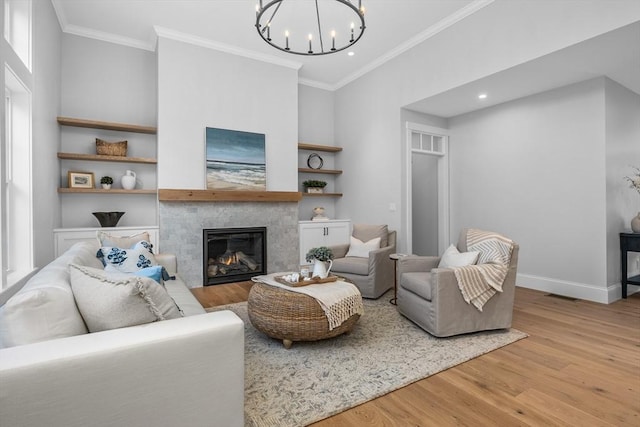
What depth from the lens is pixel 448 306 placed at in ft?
8.71

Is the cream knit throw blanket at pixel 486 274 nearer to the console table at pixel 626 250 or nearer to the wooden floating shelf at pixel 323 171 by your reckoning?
the console table at pixel 626 250

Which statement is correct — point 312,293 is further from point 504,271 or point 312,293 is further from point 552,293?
point 552,293

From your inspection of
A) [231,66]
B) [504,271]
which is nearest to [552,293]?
[504,271]

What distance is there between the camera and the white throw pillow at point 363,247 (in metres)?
4.18

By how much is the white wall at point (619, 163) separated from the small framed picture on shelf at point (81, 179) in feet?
20.2

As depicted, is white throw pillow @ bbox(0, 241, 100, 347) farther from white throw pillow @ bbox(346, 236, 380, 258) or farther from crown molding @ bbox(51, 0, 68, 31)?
crown molding @ bbox(51, 0, 68, 31)

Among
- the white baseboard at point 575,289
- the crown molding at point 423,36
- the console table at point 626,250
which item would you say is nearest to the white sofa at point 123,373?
the crown molding at point 423,36

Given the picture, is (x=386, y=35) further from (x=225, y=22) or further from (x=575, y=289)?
(x=575, y=289)

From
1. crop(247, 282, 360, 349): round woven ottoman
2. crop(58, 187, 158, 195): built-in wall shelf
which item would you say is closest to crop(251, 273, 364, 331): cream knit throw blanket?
crop(247, 282, 360, 349): round woven ottoman

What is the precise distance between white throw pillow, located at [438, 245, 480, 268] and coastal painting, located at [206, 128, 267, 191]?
2.79 metres

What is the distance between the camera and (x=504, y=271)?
2.76 metres

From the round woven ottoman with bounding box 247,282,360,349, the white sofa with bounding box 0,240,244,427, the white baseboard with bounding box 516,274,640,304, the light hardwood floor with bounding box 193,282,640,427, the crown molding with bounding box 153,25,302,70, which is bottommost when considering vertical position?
the light hardwood floor with bounding box 193,282,640,427

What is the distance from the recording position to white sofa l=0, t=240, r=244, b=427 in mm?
988

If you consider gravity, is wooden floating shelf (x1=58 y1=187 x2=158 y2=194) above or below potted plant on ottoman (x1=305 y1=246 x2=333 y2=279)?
above
